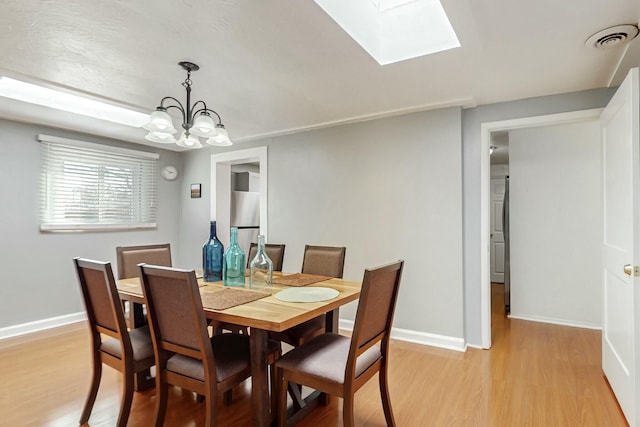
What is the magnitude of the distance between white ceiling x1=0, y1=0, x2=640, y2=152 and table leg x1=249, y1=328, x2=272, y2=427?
1600 mm

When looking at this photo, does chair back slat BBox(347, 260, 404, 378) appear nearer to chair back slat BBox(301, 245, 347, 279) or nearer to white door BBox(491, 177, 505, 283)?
chair back slat BBox(301, 245, 347, 279)

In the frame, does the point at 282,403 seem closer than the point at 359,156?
Yes

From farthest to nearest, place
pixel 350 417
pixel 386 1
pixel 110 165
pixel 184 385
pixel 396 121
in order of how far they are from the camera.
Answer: pixel 110 165 < pixel 396 121 < pixel 386 1 < pixel 184 385 < pixel 350 417

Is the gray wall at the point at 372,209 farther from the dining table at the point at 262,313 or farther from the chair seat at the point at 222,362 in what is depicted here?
the chair seat at the point at 222,362

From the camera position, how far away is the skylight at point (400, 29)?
6.84 feet

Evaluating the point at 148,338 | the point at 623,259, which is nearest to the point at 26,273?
the point at 148,338

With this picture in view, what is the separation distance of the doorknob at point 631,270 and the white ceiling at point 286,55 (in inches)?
51.2

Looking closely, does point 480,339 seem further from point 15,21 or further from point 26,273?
point 26,273

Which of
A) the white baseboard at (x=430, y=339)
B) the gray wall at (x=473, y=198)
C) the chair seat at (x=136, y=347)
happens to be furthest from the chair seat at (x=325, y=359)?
the gray wall at (x=473, y=198)

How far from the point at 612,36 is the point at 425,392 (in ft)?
8.00

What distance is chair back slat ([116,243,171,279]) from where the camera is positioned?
8.88 feet

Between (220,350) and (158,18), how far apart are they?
5.77ft

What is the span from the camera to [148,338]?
6.82ft

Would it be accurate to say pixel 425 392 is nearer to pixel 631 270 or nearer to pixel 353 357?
pixel 353 357
